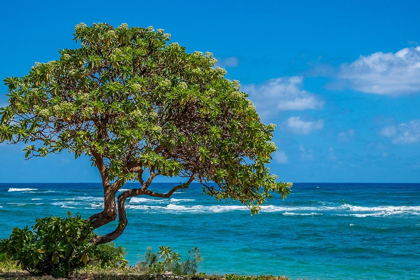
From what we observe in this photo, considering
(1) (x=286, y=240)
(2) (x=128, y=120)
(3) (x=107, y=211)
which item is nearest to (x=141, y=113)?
(2) (x=128, y=120)

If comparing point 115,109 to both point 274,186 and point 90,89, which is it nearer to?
point 90,89

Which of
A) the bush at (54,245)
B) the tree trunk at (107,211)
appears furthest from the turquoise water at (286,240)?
the bush at (54,245)

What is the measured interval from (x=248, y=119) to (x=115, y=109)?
108 inches

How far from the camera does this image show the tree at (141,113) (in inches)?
374

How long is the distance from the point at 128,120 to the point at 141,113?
0.93 feet

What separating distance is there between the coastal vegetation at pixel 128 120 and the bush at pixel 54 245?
0.07 feet

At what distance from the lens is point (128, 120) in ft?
30.7

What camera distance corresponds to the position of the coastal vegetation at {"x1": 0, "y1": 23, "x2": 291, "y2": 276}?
31.3ft

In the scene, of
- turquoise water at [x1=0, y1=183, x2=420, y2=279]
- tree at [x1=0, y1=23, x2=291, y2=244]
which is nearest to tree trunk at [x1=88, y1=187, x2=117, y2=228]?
tree at [x1=0, y1=23, x2=291, y2=244]

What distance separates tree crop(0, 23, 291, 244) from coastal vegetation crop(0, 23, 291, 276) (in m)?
0.02

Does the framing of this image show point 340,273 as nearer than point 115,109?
No

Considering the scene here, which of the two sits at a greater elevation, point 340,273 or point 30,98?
point 30,98

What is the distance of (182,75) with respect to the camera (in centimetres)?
1113

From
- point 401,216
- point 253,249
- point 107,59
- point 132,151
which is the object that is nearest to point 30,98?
point 107,59
